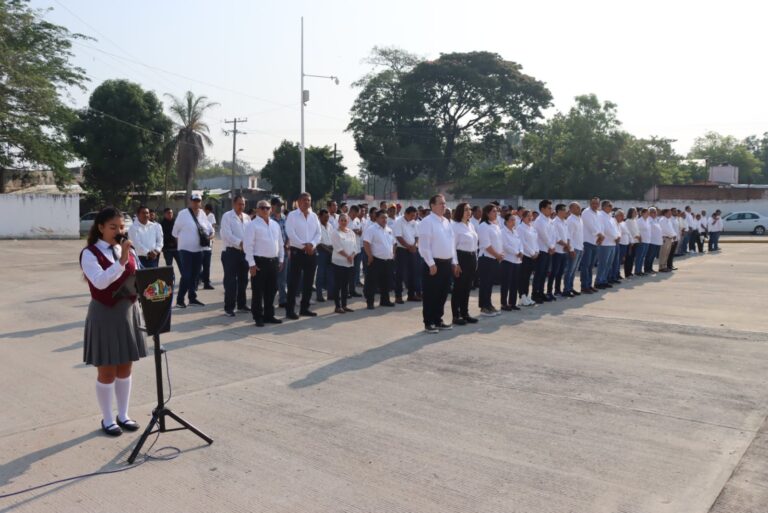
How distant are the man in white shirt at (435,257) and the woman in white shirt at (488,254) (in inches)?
60.8

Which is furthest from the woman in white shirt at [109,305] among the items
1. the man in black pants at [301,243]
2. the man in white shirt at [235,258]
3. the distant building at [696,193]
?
the distant building at [696,193]

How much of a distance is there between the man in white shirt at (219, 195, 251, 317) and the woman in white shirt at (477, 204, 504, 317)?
3.80 meters

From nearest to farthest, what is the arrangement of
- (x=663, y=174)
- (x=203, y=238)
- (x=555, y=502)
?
(x=555, y=502) < (x=203, y=238) < (x=663, y=174)

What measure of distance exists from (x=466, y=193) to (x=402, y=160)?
6.57 metres

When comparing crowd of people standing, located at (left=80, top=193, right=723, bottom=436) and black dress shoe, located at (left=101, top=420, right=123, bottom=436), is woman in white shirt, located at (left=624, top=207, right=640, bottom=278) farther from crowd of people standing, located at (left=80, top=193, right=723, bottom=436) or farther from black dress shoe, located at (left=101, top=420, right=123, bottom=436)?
black dress shoe, located at (left=101, top=420, right=123, bottom=436)

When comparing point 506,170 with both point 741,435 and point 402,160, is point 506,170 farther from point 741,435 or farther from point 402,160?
point 741,435

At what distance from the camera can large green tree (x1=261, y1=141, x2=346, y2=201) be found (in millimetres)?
51438

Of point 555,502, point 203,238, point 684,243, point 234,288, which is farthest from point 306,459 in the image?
point 684,243

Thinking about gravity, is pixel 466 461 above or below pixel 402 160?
below

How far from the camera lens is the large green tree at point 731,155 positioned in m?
81.1

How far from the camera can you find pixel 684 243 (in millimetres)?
24031

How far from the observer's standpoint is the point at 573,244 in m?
13.5

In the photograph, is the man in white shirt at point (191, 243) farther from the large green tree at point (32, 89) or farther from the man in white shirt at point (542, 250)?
the large green tree at point (32, 89)

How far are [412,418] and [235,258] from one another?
242 inches
